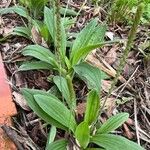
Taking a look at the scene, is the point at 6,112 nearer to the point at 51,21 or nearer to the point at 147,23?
the point at 51,21

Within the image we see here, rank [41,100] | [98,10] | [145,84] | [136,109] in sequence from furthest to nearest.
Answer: [98,10] < [145,84] < [136,109] < [41,100]

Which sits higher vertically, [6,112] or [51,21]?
[51,21]

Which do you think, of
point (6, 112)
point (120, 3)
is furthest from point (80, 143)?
point (120, 3)

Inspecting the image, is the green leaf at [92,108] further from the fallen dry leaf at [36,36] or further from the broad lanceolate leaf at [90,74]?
the fallen dry leaf at [36,36]

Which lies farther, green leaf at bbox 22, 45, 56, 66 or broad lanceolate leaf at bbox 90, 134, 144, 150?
green leaf at bbox 22, 45, 56, 66

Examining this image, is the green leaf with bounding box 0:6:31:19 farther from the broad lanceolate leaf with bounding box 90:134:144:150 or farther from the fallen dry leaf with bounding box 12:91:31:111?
the broad lanceolate leaf with bounding box 90:134:144:150

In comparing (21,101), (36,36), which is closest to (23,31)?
(36,36)

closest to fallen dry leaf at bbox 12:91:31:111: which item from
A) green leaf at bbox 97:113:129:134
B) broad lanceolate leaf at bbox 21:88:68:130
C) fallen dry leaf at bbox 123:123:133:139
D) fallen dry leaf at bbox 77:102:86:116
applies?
broad lanceolate leaf at bbox 21:88:68:130
